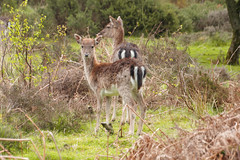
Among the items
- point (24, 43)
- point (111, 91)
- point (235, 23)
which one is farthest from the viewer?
point (235, 23)

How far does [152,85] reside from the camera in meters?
10.5

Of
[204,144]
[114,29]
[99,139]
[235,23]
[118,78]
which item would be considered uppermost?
[114,29]

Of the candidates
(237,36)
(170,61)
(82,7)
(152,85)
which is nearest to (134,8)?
(82,7)

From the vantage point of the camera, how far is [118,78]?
7320mm

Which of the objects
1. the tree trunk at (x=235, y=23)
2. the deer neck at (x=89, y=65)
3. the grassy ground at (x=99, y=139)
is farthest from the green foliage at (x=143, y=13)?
the deer neck at (x=89, y=65)

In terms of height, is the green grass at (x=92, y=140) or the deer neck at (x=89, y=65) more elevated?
the deer neck at (x=89, y=65)

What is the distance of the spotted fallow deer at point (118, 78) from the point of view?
7.14 m

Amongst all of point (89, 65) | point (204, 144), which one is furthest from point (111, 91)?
point (204, 144)

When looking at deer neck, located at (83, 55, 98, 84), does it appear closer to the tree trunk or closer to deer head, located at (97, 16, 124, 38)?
deer head, located at (97, 16, 124, 38)

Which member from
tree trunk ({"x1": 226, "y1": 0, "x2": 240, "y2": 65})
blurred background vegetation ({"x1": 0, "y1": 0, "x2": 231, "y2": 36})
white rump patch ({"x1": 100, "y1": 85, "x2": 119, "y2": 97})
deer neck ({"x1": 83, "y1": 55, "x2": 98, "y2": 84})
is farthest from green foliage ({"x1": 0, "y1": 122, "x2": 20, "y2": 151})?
blurred background vegetation ({"x1": 0, "y1": 0, "x2": 231, "y2": 36})

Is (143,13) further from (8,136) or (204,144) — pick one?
(204,144)

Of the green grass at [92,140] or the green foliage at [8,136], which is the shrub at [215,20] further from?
the green foliage at [8,136]

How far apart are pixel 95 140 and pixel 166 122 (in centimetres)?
211

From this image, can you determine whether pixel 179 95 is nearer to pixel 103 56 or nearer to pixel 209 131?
pixel 103 56
